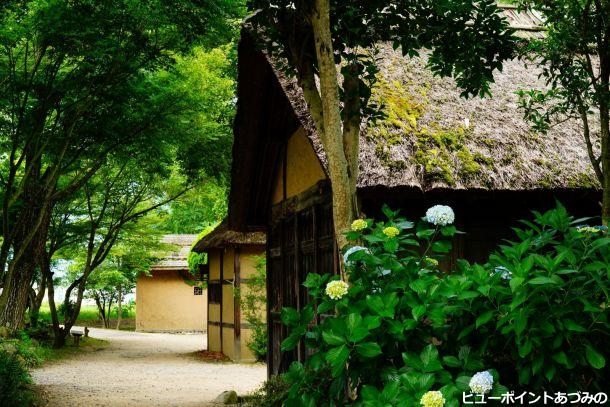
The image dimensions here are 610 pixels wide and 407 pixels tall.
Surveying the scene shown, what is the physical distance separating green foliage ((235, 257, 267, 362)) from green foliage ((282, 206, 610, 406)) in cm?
1083

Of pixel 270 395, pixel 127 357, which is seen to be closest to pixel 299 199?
pixel 270 395

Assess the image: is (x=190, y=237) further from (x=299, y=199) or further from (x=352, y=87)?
(x=352, y=87)

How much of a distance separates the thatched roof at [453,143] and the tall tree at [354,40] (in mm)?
1765

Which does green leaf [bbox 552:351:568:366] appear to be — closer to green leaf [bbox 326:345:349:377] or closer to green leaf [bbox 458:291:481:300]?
green leaf [bbox 458:291:481:300]

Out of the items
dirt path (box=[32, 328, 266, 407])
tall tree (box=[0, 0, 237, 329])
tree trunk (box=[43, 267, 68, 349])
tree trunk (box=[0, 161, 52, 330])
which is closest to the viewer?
tall tree (box=[0, 0, 237, 329])

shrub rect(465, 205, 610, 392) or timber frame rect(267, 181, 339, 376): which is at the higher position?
timber frame rect(267, 181, 339, 376)

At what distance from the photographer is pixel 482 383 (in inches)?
109

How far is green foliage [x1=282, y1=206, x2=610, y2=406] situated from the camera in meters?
2.85

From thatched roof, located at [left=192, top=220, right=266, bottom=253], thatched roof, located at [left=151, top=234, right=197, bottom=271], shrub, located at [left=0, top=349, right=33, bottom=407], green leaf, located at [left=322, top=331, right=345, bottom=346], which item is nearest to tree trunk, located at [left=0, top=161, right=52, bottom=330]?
shrub, located at [left=0, top=349, right=33, bottom=407]

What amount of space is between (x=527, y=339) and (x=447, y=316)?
0.48 m

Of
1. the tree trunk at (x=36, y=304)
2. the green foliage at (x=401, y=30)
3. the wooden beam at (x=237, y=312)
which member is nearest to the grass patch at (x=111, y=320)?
the tree trunk at (x=36, y=304)

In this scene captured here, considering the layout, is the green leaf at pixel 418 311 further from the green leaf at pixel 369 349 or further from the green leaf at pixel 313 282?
the green leaf at pixel 313 282

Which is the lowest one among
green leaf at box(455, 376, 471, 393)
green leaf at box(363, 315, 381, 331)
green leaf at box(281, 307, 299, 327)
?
green leaf at box(455, 376, 471, 393)

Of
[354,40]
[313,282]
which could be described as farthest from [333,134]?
[313,282]
